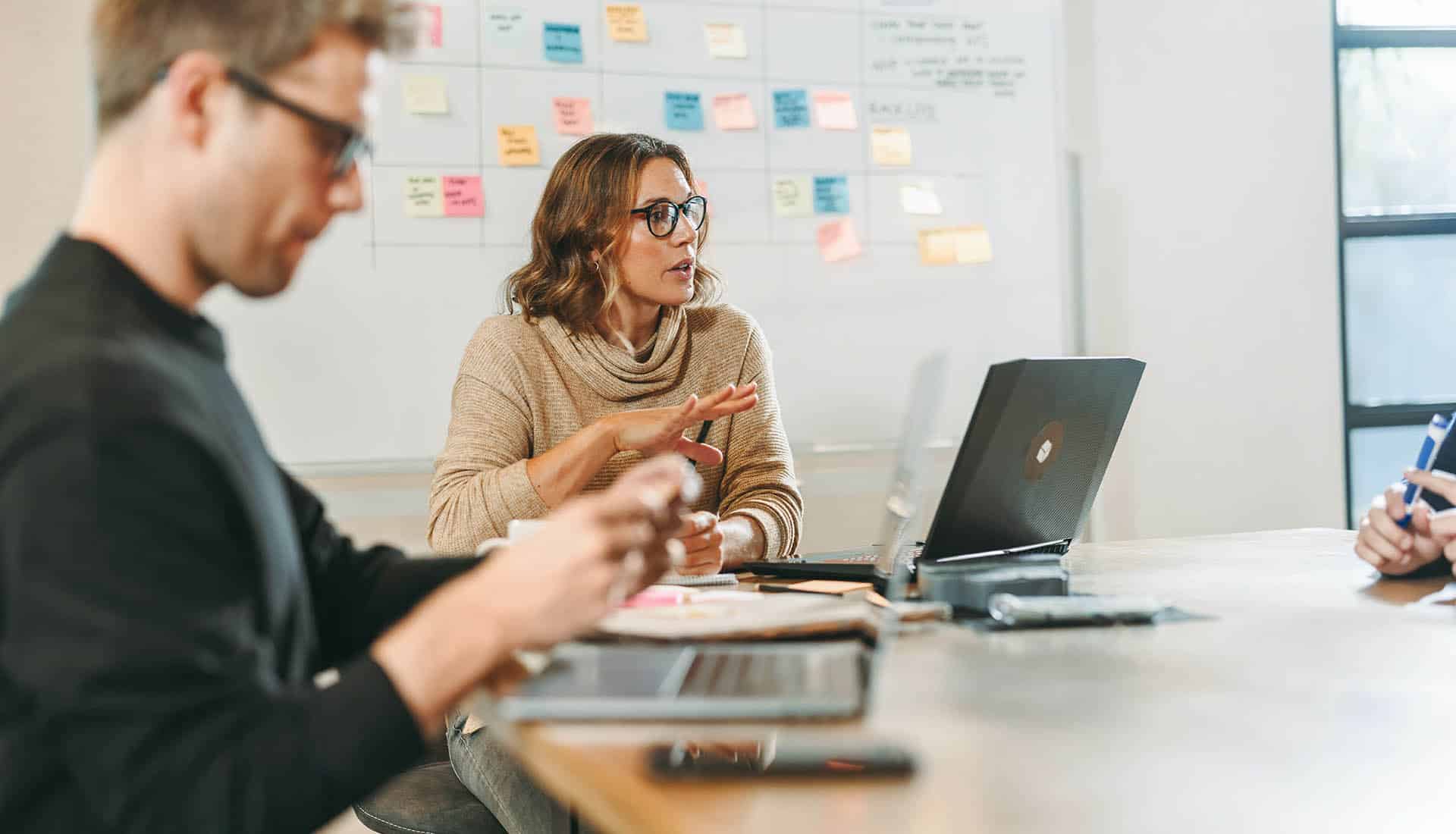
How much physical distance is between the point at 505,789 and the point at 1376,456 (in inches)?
112

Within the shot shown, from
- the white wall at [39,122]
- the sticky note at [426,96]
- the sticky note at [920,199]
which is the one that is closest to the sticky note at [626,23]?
the sticky note at [426,96]

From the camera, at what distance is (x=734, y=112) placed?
9.36 feet

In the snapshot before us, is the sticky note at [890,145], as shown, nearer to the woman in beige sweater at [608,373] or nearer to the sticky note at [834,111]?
the sticky note at [834,111]

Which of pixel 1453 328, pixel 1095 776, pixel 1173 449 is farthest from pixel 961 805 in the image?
pixel 1453 328

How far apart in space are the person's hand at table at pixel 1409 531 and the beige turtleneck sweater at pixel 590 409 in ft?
2.57

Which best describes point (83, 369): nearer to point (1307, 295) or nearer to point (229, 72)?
point (229, 72)

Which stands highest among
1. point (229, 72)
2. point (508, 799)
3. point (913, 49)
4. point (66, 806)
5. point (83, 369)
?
point (913, 49)

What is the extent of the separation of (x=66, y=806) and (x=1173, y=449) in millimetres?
2956

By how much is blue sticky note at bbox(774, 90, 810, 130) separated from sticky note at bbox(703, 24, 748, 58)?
12 centimetres

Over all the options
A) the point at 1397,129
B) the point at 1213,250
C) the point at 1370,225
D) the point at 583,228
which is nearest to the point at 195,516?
the point at 583,228

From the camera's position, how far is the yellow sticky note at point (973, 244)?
305 centimetres

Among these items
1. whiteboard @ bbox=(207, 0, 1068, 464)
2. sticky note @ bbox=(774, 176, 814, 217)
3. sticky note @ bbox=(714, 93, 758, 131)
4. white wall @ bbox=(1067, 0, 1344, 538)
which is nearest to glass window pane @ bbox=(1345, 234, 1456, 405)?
white wall @ bbox=(1067, 0, 1344, 538)

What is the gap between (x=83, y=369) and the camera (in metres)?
0.73

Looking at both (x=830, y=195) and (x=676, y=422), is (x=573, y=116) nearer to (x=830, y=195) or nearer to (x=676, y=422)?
(x=830, y=195)
